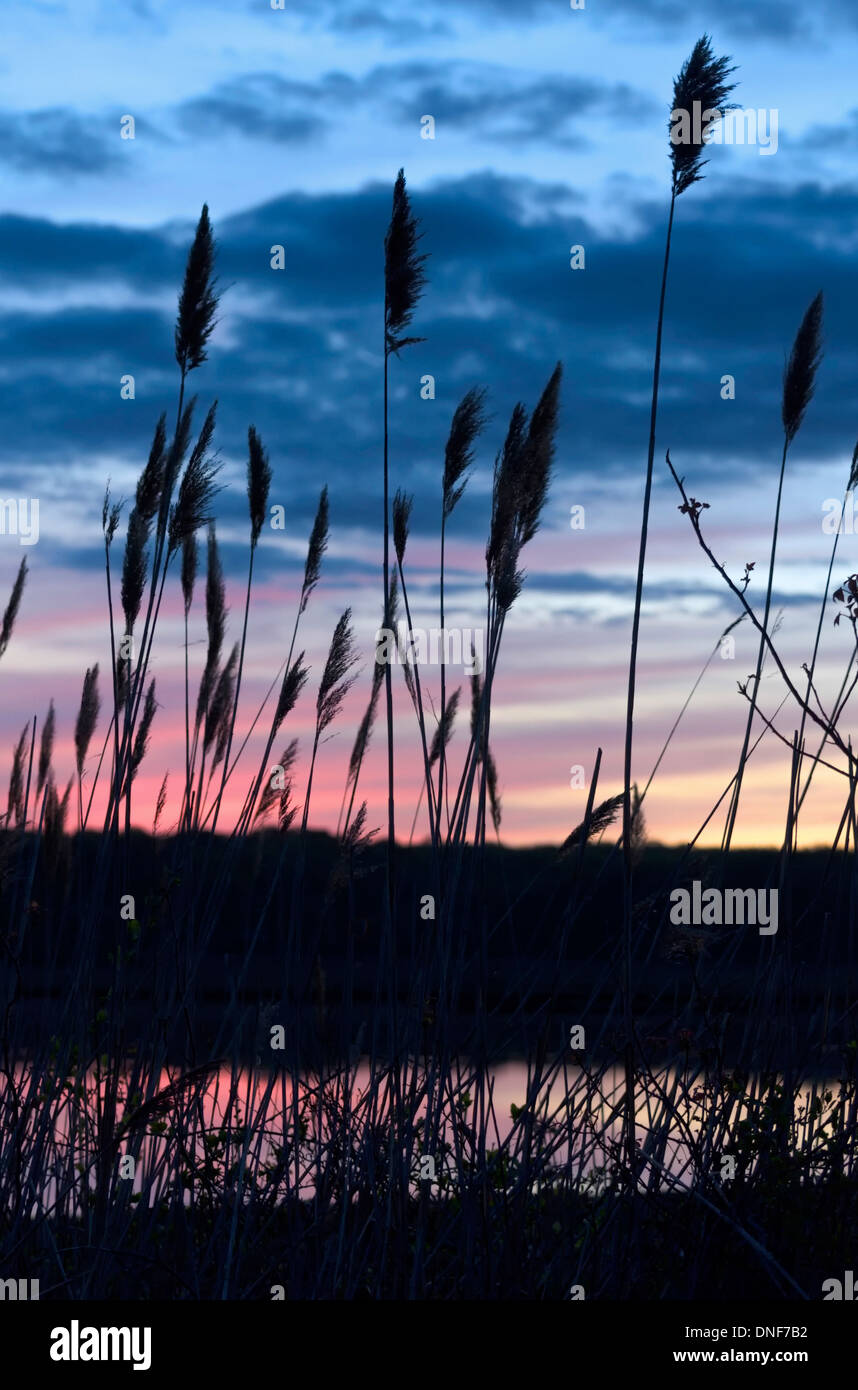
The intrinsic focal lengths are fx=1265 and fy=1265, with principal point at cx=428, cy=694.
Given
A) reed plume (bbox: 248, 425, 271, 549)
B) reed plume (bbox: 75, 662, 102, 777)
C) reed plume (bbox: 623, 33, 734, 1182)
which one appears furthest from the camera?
reed plume (bbox: 75, 662, 102, 777)

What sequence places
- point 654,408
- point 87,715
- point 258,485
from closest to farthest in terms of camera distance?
point 654,408
point 258,485
point 87,715

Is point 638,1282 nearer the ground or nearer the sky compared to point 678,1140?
nearer the ground

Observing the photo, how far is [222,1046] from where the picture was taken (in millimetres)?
3717

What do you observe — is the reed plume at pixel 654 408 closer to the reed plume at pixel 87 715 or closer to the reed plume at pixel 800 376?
the reed plume at pixel 800 376

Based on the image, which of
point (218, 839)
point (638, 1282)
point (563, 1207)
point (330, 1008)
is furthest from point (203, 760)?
point (638, 1282)

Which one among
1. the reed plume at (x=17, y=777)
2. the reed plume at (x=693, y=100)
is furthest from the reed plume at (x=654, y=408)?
the reed plume at (x=17, y=777)

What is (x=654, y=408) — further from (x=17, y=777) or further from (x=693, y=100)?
(x=17, y=777)

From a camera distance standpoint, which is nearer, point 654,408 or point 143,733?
point 654,408

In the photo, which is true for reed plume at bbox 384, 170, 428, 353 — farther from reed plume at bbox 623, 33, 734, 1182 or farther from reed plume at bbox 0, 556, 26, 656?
reed plume at bbox 0, 556, 26, 656

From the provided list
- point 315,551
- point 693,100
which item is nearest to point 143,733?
point 315,551

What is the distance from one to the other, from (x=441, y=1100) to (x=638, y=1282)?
54 centimetres

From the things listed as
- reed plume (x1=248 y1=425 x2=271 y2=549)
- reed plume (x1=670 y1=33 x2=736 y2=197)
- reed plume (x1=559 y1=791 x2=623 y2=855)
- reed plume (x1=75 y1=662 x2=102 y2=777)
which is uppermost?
reed plume (x1=670 y1=33 x2=736 y2=197)

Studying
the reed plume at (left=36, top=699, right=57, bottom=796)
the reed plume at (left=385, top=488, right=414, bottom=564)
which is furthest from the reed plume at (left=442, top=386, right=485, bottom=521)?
the reed plume at (left=36, top=699, right=57, bottom=796)
